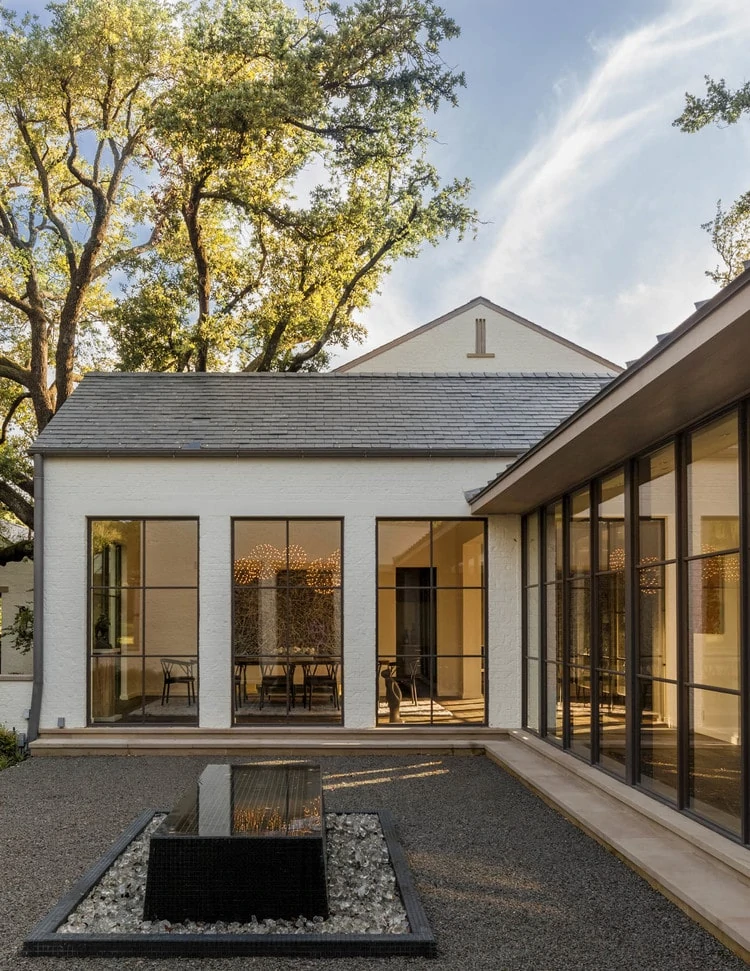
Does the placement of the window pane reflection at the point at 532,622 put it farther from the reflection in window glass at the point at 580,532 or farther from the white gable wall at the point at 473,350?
the white gable wall at the point at 473,350

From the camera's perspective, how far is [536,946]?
17.1 feet

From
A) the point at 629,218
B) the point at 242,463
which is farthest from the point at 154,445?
the point at 629,218

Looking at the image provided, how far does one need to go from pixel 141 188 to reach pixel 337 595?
647 inches

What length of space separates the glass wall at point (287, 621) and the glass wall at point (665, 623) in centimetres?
313

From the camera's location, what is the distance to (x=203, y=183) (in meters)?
22.6

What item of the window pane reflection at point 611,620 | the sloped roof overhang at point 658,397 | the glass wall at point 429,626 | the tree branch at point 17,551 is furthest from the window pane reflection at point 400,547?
the tree branch at point 17,551

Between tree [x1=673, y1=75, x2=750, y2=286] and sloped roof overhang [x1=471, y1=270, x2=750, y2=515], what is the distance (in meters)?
12.9

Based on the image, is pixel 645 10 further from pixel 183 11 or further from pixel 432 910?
pixel 432 910

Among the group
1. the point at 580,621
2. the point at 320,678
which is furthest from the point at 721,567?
the point at 320,678

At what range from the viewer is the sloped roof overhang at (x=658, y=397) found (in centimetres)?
471

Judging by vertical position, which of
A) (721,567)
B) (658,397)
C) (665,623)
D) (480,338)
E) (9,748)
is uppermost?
(480,338)

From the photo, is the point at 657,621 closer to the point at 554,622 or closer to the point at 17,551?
the point at 554,622

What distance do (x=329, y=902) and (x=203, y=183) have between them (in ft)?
64.5

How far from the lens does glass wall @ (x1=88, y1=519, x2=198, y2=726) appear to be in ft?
40.7
